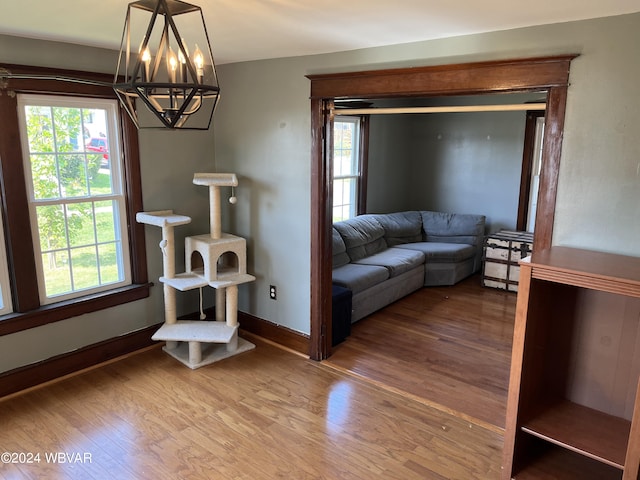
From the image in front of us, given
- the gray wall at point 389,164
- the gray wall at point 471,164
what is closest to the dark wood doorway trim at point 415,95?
the gray wall at point 389,164

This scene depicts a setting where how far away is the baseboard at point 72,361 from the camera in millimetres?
3053

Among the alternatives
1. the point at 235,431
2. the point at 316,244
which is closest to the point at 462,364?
the point at 316,244

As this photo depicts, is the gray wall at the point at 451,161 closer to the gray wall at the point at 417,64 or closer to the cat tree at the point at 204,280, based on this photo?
the gray wall at the point at 417,64

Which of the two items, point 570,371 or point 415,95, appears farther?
point 415,95

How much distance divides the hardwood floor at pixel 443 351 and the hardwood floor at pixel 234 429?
0.53 ft

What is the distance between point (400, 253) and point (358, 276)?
1.11m

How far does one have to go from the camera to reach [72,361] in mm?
3334

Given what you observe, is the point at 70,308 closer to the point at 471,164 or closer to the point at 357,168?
the point at 357,168

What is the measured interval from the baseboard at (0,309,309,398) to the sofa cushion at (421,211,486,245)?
292cm

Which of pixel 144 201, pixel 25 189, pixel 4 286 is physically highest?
pixel 25 189

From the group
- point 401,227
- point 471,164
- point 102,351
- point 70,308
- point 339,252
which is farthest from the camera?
point 471,164

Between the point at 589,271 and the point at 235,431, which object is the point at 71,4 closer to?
the point at 235,431

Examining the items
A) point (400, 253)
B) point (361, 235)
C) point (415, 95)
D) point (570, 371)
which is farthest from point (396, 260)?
point (570, 371)

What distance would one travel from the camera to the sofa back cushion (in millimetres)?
4941
